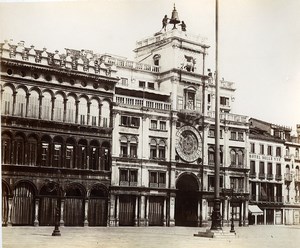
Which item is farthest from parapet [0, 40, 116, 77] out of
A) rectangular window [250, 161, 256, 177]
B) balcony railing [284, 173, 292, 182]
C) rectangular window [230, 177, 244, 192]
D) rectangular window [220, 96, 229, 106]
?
balcony railing [284, 173, 292, 182]

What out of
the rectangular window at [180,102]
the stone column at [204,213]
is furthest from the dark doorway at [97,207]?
the rectangular window at [180,102]

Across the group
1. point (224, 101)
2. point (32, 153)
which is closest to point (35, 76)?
point (32, 153)

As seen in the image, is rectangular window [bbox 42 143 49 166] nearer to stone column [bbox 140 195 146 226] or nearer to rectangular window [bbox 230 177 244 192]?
stone column [bbox 140 195 146 226]

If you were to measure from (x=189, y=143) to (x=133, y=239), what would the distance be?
299cm

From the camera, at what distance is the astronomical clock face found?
35.8ft

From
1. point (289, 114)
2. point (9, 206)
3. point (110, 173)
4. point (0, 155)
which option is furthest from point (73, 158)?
point (289, 114)

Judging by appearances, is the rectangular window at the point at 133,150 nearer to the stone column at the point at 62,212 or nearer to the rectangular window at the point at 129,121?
the rectangular window at the point at 129,121

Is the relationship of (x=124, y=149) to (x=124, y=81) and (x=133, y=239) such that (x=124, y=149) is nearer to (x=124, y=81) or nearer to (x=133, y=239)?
(x=124, y=81)

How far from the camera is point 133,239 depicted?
8312 mm

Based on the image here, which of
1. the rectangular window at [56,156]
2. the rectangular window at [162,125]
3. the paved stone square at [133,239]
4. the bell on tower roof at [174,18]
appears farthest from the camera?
the rectangular window at [162,125]

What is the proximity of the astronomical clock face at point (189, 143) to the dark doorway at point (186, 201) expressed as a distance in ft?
1.29

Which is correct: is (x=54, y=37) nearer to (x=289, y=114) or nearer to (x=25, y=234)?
(x=25, y=234)

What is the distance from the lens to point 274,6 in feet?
26.0

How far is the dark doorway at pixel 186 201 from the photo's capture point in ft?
34.5
